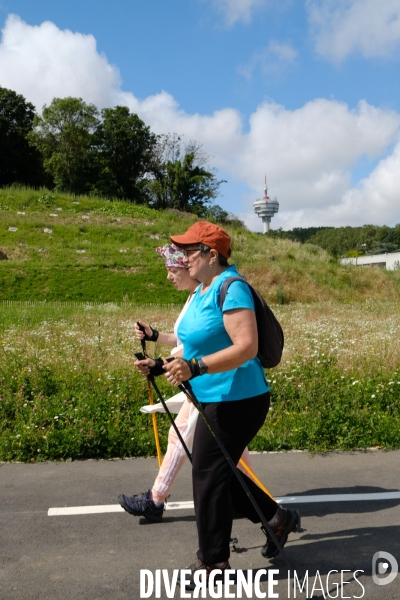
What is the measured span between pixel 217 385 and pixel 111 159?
2343 inches

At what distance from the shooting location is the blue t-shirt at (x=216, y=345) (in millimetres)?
3492

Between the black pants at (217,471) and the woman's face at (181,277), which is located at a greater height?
the woman's face at (181,277)

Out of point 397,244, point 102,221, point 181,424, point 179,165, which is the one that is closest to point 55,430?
point 181,424

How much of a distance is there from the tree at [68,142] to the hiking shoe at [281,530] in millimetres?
56065

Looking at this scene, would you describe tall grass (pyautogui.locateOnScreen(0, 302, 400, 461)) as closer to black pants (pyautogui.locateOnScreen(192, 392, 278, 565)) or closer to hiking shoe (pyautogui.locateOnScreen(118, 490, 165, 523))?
hiking shoe (pyautogui.locateOnScreen(118, 490, 165, 523))

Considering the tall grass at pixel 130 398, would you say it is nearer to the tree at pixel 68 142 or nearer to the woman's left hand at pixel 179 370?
the woman's left hand at pixel 179 370

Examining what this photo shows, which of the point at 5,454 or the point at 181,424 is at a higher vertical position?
the point at 181,424

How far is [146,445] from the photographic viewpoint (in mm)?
6160

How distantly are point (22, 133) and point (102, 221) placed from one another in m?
32.6

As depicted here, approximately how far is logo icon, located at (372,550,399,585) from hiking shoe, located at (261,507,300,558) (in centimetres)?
54

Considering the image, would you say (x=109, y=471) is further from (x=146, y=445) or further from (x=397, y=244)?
(x=397, y=244)

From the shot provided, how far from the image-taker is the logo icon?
12.0 ft

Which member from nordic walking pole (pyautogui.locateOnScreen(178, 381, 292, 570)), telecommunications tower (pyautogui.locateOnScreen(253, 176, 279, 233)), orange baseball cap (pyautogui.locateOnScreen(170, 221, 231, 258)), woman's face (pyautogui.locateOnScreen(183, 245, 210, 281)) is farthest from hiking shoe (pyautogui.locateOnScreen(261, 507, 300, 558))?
telecommunications tower (pyautogui.locateOnScreen(253, 176, 279, 233))

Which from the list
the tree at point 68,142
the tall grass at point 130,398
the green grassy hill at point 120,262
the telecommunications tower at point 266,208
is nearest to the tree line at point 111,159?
the tree at point 68,142
